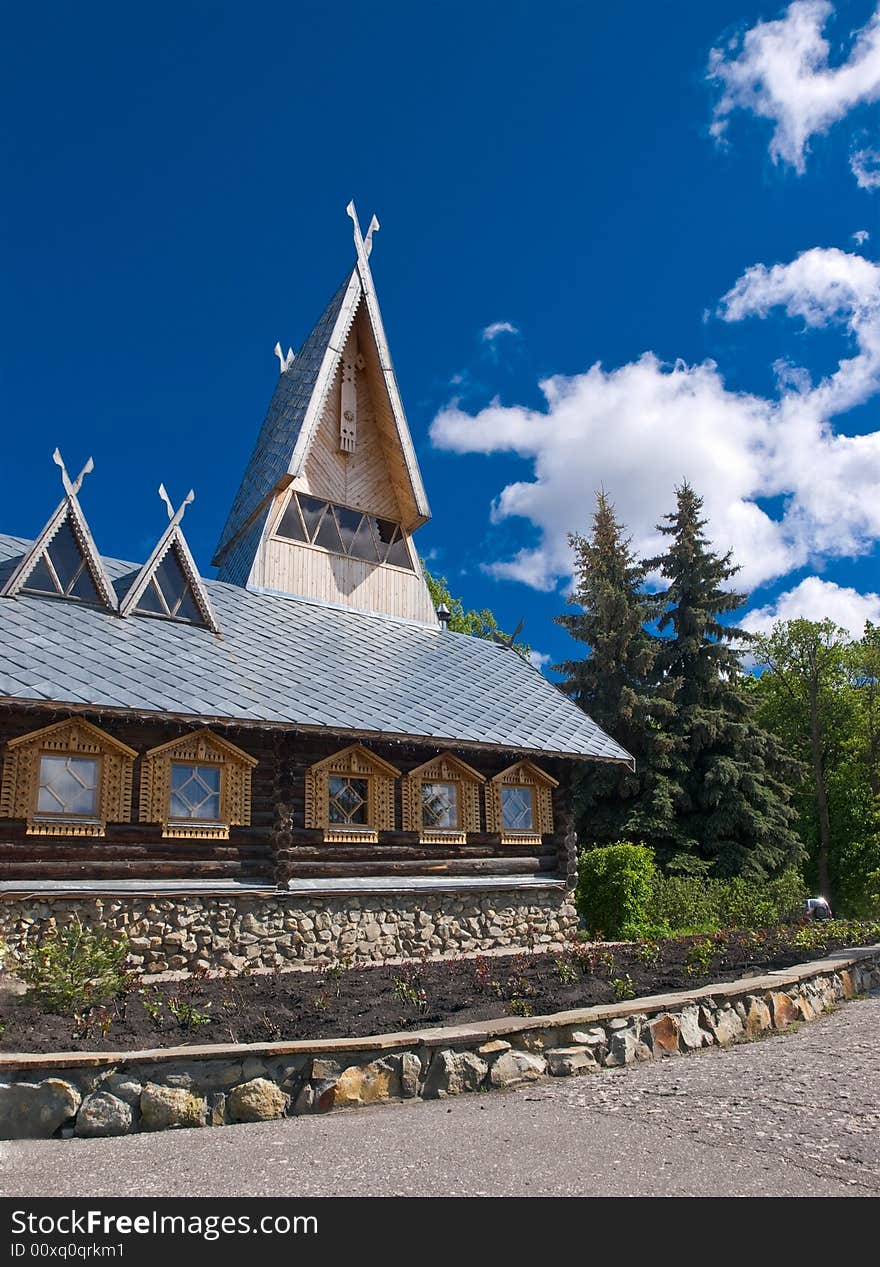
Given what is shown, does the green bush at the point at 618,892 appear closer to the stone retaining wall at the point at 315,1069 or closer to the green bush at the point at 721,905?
the green bush at the point at 721,905

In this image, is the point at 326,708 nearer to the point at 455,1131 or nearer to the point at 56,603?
the point at 56,603

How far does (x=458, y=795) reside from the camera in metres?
A: 15.3

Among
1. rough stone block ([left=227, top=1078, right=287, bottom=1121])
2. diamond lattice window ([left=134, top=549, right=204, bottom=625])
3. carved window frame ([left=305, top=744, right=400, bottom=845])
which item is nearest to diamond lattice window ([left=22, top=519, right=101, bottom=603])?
diamond lattice window ([left=134, top=549, right=204, bottom=625])

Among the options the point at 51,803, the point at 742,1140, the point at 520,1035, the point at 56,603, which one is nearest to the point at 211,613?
the point at 56,603

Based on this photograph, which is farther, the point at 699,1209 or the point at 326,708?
the point at 326,708

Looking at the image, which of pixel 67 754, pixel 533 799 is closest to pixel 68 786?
pixel 67 754

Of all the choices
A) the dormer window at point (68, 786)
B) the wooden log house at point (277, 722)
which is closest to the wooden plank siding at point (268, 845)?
the wooden log house at point (277, 722)

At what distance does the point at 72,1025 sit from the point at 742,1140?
495 cm

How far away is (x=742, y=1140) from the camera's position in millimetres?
5422

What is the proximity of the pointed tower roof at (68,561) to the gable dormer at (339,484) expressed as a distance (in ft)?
13.9

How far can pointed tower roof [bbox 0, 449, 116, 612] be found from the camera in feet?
45.3

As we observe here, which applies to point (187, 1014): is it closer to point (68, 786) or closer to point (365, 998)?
point (365, 998)

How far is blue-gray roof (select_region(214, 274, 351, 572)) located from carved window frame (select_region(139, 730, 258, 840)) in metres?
6.10

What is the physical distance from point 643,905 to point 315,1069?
10.4 metres
